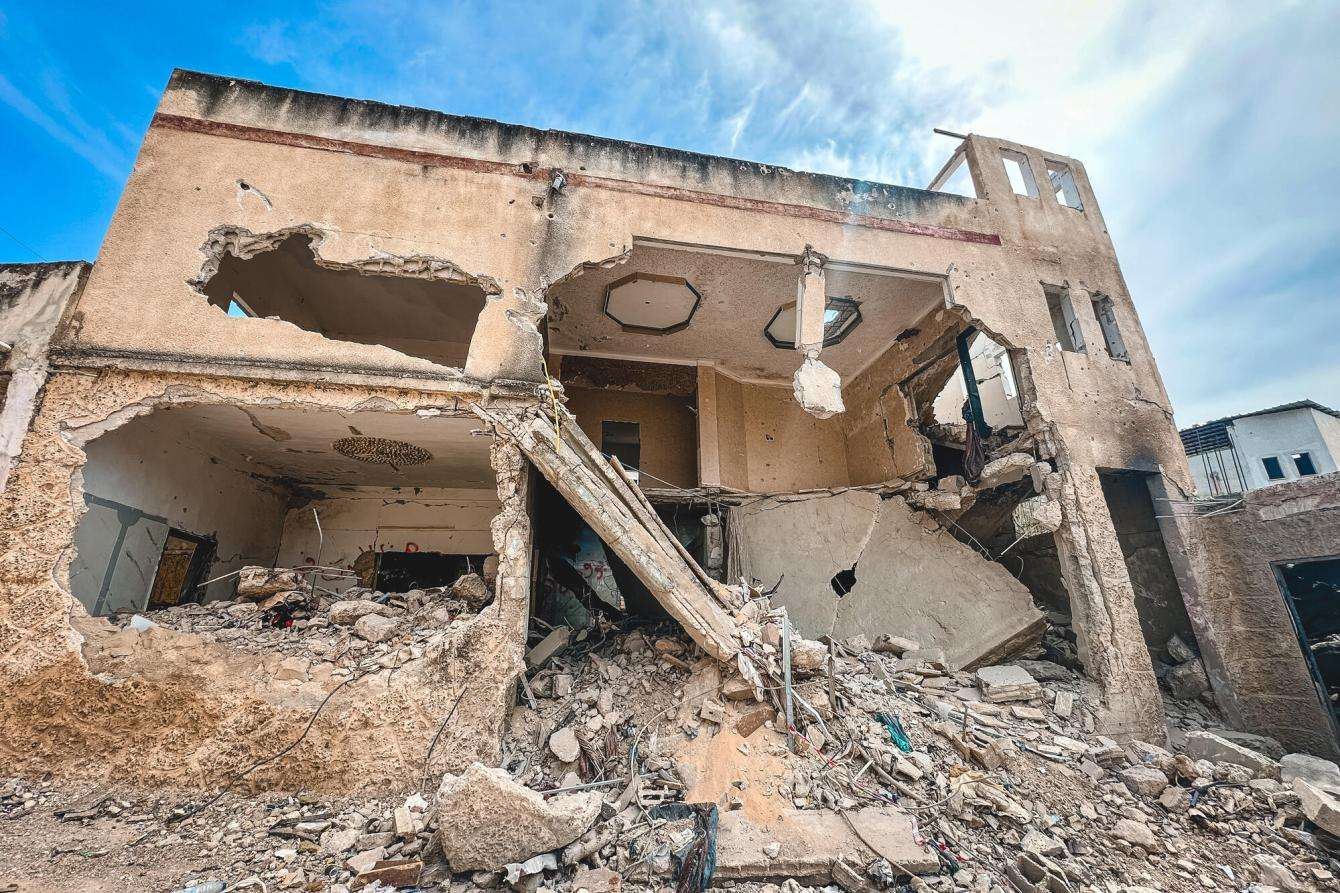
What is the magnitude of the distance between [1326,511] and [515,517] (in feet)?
29.8

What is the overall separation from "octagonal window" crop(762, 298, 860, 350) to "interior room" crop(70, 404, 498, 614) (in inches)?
212

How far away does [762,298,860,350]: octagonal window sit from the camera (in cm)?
880

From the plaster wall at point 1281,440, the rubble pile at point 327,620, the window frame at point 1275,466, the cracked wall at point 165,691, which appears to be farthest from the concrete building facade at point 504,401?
the window frame at point 1275,466

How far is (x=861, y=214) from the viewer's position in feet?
25.4

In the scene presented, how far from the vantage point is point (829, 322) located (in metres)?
9.40

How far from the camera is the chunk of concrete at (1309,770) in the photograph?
498cm

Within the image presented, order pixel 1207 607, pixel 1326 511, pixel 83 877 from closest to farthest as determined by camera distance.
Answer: pixel 83 877 → pixel 1326 511 → pixel 1207 607

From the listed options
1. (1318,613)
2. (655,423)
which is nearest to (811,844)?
(1318,613)

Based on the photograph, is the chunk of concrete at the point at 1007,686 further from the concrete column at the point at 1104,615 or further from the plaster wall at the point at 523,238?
the plaster wall at the point at 523,238

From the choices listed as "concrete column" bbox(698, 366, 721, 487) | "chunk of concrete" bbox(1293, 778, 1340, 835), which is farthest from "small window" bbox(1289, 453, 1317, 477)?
"concrete column" bbox(698, 366, 721, 487)

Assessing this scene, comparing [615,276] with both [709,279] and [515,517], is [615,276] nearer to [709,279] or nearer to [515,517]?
[709,279]

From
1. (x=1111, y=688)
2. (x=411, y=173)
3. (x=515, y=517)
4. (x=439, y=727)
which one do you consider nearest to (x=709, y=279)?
(x=411, y=173)

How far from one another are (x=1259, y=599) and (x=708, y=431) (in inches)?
299

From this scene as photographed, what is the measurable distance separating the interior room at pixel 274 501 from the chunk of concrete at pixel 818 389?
12.9 feet
